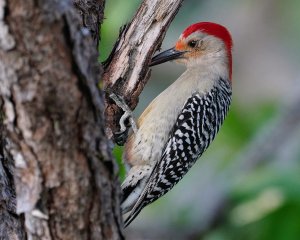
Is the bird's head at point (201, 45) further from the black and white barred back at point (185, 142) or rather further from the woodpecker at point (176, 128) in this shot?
the black and white barred back at point (185, 142)

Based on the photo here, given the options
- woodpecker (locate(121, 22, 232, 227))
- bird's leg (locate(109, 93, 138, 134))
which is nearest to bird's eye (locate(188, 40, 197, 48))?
woodpecker (locate(121, 22, 232, 227))

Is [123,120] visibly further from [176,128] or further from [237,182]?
[237,182]

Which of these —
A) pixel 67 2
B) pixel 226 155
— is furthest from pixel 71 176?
pixel 226 155

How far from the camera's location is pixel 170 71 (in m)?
12.1

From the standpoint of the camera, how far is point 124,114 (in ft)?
15.9

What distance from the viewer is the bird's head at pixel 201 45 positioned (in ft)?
18.2

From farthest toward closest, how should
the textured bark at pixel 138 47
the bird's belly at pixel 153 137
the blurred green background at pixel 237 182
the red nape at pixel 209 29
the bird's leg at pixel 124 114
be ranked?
the blurred green background at pixel 237 182
the red nape at pixel 209 29
the bird's belly at pixel 153 137
the bird's leg at pixel 124 114
the textured bark at pixel 138 47

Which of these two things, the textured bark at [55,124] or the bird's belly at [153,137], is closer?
the textured bark at [55,124]

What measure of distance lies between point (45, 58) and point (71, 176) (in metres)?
0.51

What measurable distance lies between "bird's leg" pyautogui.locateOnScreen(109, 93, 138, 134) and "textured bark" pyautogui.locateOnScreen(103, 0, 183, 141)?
0.03 metres

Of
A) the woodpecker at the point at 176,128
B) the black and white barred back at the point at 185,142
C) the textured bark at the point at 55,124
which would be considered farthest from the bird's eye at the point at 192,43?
the textured bark at the point at 55,124

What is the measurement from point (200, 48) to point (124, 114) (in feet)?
3.65

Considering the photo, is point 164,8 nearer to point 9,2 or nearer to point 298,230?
point 9,2

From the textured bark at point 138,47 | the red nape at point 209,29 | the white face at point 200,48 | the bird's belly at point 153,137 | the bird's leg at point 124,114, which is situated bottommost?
the bird's belly at point 153,137
